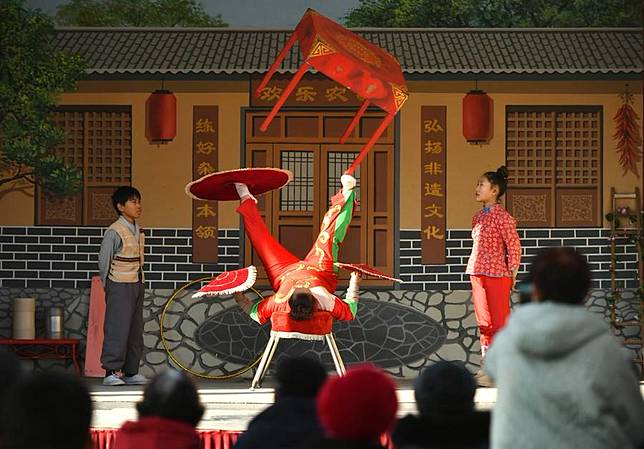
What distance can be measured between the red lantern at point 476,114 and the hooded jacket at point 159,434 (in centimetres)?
687

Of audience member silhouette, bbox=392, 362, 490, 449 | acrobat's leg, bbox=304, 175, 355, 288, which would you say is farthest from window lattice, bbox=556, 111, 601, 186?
audience member silhouette, bbox=392, 362, 490, 449

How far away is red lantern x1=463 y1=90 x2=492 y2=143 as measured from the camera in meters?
10.5

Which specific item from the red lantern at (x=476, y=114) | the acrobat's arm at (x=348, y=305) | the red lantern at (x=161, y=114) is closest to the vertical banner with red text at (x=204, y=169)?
the red lantern at (x=161, y=114)

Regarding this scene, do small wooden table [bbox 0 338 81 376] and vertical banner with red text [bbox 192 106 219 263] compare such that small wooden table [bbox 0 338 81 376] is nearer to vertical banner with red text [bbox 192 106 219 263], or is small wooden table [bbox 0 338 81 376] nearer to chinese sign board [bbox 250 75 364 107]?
vertical banner with red text [bbox 192 106 219 263]

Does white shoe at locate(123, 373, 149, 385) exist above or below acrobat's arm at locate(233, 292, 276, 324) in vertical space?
below

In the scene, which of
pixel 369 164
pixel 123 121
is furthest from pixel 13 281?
pixel 369 164

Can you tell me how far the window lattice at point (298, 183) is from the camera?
10.7 meters

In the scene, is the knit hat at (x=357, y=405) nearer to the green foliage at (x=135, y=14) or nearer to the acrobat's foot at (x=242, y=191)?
the acrobat's foot at (x=242, y=191)

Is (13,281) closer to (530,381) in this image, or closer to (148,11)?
(148,11)

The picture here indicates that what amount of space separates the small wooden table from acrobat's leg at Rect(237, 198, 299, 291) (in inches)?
81.4

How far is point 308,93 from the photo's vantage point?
1063cm

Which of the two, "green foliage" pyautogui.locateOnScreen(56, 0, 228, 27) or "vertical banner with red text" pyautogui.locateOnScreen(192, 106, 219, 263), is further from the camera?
"green foliage" pyautogui.locateOnScreen(56, 0, 228, 27)

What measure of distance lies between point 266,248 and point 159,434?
5186 mm

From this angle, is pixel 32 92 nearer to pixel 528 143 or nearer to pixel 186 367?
pixel 186 367
